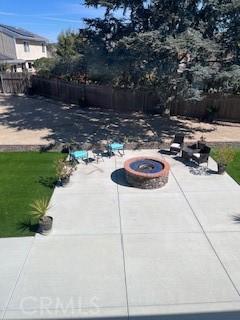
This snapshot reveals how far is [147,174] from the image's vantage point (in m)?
10.6

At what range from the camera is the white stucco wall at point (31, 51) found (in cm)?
4231

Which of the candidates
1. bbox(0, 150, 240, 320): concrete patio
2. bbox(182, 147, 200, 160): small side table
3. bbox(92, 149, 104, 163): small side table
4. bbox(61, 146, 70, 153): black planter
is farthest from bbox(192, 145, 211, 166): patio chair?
bbox(61, 146, 70, 153): black planter

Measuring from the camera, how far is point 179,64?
47.2 feet

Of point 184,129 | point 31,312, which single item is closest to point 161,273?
point 31,312

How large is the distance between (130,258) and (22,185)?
5546 millimetres

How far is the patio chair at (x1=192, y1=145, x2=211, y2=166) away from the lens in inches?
488

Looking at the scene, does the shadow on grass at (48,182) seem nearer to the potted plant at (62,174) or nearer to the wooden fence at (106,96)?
the potted plant at (62,174)

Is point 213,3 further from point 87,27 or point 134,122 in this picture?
point 134,122

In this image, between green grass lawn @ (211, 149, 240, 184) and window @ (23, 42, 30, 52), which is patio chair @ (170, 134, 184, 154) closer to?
green grass lawn @ (211, 149, 240, 184)

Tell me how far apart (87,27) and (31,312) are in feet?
47.6

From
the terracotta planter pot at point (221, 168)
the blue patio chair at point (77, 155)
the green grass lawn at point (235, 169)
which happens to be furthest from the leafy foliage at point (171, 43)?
the blue patio chair at point (77, 155)

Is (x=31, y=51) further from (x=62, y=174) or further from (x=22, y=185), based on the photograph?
(x=62, y=174)

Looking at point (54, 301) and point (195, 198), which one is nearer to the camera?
point (54, 301)

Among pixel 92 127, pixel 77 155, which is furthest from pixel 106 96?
pixel 77 155
